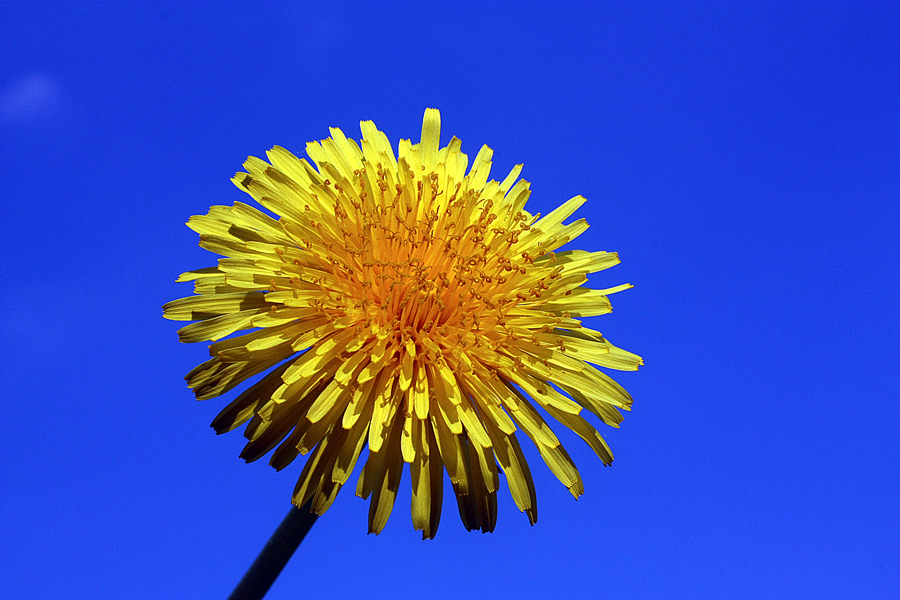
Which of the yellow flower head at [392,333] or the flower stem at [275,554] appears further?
the yellow flower head at [392,333]

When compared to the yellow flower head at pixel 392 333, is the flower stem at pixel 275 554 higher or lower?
lower

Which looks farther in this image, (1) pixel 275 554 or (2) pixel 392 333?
(2) pixel 392 333

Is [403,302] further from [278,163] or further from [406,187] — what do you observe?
[278,163]

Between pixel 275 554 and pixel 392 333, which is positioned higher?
pixel 392 333

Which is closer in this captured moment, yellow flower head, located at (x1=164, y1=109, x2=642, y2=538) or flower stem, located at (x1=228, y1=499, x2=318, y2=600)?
flower stem, located at (x1=228, y1=499, x2=318, y2=600)

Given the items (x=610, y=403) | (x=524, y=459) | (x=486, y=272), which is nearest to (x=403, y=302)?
(x=486, y=272)
